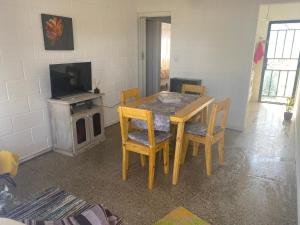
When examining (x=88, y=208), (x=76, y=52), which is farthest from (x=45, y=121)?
(x=88, y=208)

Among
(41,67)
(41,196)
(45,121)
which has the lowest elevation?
(41,196)

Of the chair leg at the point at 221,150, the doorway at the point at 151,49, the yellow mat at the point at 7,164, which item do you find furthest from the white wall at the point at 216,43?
the yellow mat at the point at 7,164

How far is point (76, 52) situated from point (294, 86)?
514 cm

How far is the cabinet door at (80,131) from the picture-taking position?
3032 mm

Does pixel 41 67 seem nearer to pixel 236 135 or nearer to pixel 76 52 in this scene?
pixel 76 52

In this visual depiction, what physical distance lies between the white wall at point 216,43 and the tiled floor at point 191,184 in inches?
41.4

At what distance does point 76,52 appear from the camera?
339cm

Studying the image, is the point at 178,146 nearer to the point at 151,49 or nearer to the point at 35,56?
the point at 35,56

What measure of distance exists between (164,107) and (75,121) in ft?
4.05

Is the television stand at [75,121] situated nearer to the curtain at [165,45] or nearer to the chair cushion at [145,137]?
the chair cushion at [145,137]

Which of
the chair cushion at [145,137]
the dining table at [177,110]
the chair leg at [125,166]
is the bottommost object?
the chair leg at [125,166]

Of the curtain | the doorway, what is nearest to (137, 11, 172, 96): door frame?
the doorway

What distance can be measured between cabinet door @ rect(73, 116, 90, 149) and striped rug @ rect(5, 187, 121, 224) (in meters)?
0.90

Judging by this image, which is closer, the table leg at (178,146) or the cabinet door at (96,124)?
the table leg at (178,146)
